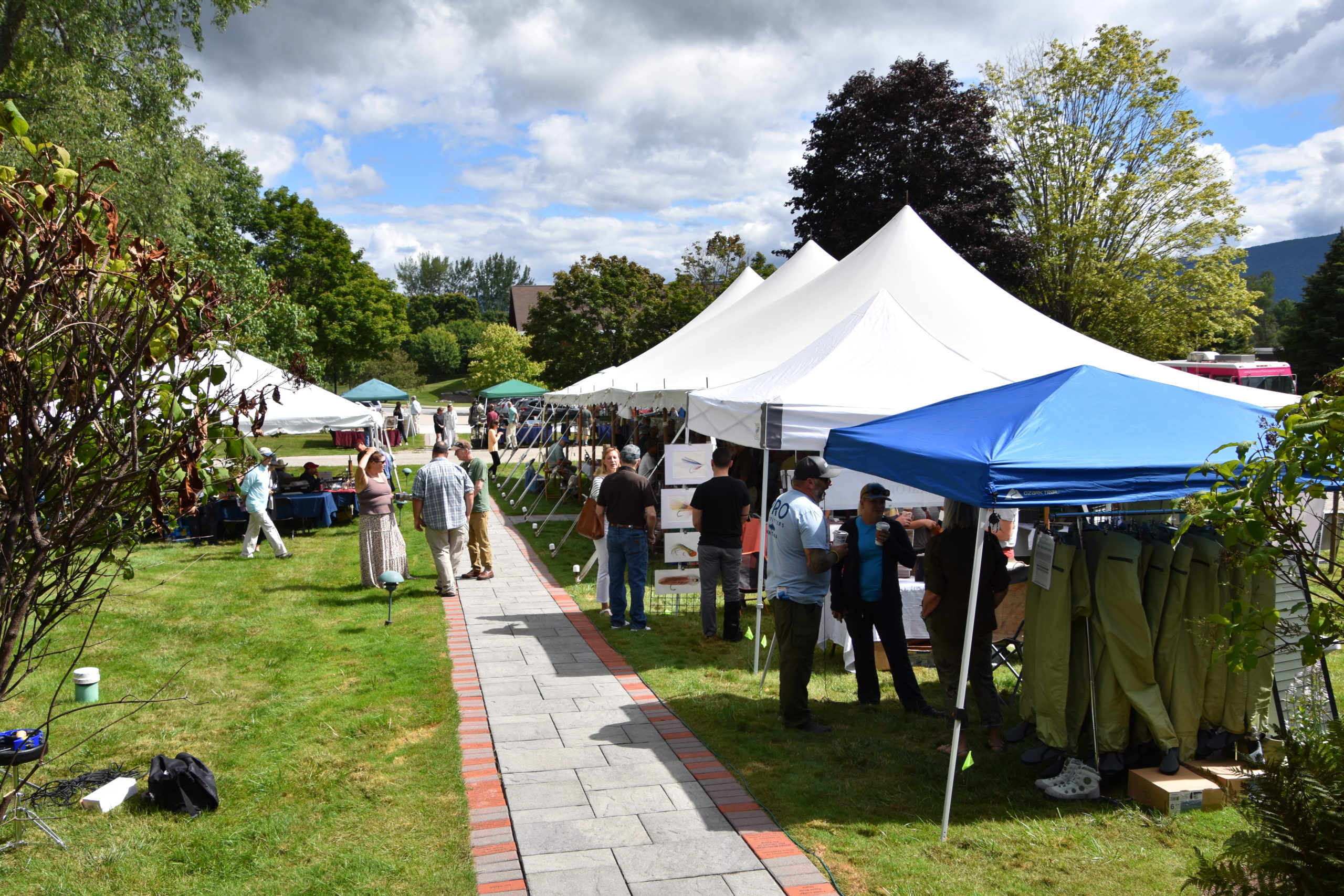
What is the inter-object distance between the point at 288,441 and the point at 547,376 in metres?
13.3

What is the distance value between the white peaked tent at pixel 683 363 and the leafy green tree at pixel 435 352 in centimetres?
6765

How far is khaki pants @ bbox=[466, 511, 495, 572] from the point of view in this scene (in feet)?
37.9

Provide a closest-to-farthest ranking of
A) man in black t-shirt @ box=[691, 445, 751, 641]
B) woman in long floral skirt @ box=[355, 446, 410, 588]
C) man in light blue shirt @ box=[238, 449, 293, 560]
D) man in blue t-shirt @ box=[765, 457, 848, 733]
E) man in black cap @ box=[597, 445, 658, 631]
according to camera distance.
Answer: man in blue t-shirt @ box=[765, 457, 848, 733] → man in black t-shirt @ box=[691, 445, 751, 641] → man in black cap @ box=[597, 445, 658, 631] → woman in long floral skirt @ box=[355, 446, 410, 588] → man in light blue shirt @ box=[238, 449, 293, 560]

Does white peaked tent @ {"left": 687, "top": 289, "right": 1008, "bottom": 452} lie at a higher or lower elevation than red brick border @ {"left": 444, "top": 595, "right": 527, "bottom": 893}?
higher

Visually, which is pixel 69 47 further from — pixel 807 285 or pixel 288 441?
pixel 288 441

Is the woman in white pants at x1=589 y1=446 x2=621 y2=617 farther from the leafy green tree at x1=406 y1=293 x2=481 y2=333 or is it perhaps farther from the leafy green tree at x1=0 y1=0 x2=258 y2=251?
the leafy green tree at x1=406 y1=293 x2=481 y2=333

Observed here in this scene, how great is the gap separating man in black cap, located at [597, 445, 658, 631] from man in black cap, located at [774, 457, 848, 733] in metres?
2.62

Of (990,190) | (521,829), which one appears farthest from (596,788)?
(990,190)

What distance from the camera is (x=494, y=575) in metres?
11.8

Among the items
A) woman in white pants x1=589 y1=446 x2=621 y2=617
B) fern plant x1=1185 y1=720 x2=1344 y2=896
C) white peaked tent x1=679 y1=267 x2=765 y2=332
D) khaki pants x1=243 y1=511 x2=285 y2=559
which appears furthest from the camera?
white peaked tent x1=679 y1=267 x2=765 y2=332

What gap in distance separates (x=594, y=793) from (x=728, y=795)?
29.5 inches

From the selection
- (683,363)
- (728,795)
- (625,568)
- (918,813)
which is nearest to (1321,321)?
(683,363)

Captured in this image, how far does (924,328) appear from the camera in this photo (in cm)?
1016

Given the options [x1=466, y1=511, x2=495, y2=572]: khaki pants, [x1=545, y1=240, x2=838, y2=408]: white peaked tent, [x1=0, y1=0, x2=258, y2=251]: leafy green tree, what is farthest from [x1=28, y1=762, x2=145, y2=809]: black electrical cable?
[x1=0, y1=0, x2=258, y2=251]: leafy green tree
